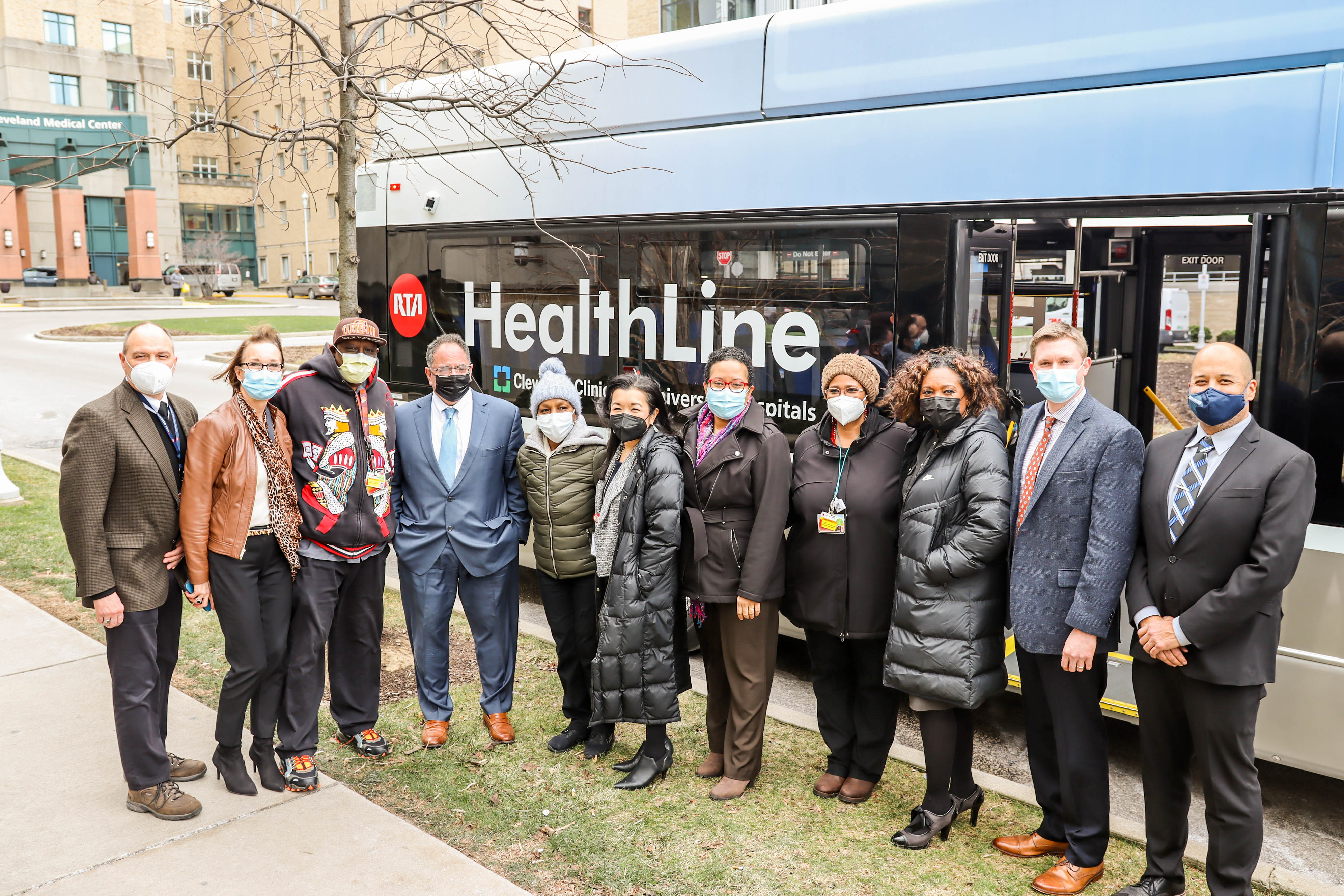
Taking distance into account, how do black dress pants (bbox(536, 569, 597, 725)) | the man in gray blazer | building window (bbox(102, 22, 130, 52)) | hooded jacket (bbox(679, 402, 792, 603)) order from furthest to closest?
building window (bbox(102, 22, 130, 52)), black dress pants (bbox(536, 569, 597, 725)), hooded jacket (bbox(679, 402, 792, 603)), the man in gray blazer

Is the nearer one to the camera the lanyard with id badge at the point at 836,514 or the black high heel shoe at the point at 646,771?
the lanyard with id badge at the point at 836,514

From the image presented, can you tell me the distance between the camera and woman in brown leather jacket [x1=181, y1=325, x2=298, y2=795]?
4.06 metres

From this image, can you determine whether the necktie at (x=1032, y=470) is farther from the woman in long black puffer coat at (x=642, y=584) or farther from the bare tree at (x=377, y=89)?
the bare tree at (x=377, y=89)

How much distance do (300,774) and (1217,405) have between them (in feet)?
12.5

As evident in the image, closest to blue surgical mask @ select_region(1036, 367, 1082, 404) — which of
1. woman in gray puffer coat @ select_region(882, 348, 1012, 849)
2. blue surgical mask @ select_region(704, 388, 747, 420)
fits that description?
woman in gray puffer coat @ select_region(882, 348, 1012, 849)

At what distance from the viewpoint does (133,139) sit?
556 centimetres

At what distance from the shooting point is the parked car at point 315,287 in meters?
52.2

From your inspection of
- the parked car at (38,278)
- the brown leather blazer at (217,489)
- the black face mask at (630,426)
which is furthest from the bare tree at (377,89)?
the parked car at (38,278)

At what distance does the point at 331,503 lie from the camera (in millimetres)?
4359

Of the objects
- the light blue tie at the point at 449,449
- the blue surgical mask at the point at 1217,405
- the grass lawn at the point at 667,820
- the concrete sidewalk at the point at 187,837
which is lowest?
the grass lawn at the point at 667,820

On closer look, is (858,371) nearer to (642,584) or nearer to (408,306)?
(642,584)

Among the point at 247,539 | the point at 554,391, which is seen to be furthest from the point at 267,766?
the point at 554,391

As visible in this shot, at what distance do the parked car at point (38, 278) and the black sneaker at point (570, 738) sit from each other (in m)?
56.3

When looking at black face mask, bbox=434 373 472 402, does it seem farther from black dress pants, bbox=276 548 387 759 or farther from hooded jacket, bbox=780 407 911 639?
hooded jacket, bbox=780 407 911 639
